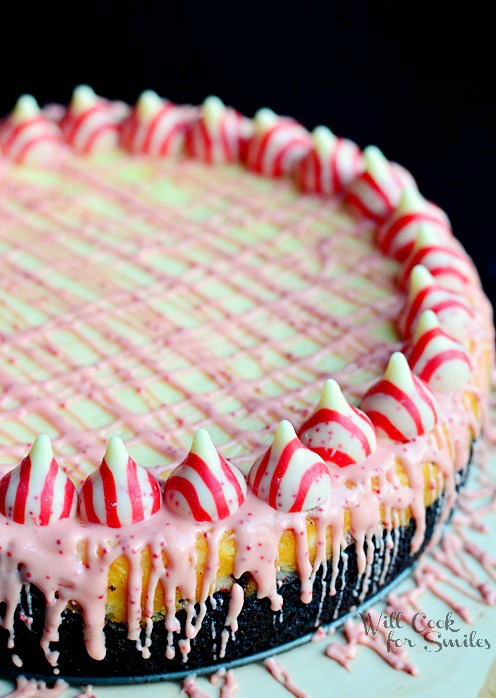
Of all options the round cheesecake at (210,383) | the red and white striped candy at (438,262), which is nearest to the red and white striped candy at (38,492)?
the round cheesecake at (210,383)

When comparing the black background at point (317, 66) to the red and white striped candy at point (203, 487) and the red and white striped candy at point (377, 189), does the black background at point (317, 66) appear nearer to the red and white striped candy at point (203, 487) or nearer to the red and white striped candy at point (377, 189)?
the red and white striped candy at point (377, 189)

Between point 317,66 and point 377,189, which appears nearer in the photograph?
point 377,189

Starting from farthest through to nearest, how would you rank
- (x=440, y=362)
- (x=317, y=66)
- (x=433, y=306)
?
(x=317, y=66) < (x=433, y=306) < (x=440, y=362)

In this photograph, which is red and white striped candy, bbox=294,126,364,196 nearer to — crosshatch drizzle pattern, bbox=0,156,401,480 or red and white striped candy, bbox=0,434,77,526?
crosshatch drizzle pattern, bbox=0,156,401,480

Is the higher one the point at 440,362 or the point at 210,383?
the point at 440,362

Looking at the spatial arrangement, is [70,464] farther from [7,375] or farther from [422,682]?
[422,682]

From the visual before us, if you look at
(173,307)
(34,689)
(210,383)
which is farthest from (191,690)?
(173,307)

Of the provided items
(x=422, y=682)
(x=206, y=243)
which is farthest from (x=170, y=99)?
(x=422, y=682)

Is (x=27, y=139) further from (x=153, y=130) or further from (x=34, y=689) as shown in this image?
(x=34, y=689)
